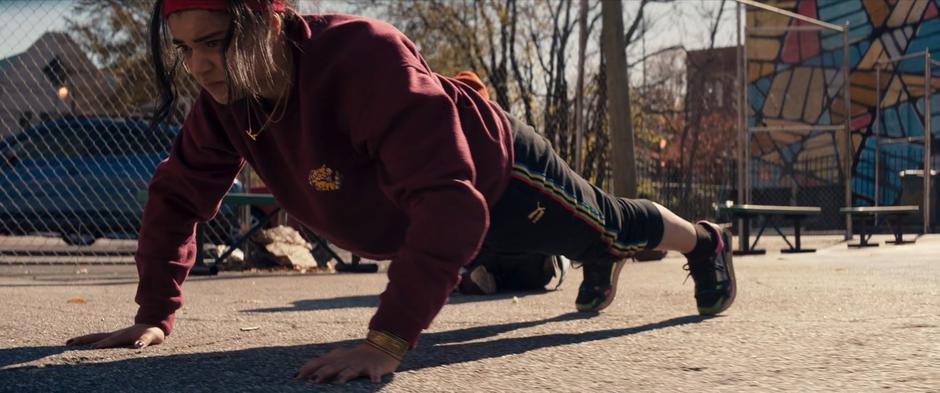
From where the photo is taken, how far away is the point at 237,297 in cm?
460

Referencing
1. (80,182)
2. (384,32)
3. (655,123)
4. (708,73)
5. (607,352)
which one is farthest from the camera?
(708,73)

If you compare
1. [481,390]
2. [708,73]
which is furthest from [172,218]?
[708,73]

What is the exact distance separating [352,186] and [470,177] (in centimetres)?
36

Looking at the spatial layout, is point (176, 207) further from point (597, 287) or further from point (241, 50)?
point (597, 287)

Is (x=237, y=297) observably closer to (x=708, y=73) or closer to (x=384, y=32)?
(x=384, y=32)

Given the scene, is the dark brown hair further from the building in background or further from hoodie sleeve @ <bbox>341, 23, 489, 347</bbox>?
the building in background

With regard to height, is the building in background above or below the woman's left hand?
above

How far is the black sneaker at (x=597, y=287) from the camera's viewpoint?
3.53 meters

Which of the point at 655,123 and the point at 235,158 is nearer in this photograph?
the point at 235,158

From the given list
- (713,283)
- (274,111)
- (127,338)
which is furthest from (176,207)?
(713,283)

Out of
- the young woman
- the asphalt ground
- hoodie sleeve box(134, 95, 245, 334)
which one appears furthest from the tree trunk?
hoodie sleeve box(134, 95, 245, 334)

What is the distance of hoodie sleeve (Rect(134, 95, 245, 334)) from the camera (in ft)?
8.75

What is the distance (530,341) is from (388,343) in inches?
31.8

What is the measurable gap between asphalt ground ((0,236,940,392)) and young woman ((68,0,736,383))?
0.60 feet
